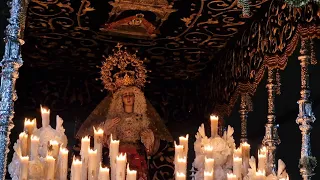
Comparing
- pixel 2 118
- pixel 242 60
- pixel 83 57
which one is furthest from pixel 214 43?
pixel 2 118

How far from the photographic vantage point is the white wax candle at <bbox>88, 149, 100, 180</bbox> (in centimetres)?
428

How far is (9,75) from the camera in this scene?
4.39 metres

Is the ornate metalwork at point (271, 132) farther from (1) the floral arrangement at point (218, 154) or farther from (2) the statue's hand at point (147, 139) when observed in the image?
(2) the statue's hand at point (147, 139)

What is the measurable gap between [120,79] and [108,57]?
1.01ft

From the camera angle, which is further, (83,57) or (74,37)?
(83,57)

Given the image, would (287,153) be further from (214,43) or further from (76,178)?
Result: (76,178)

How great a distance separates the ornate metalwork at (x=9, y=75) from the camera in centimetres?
425

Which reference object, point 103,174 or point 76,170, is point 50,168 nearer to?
point 76,170

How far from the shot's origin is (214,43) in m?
7.20

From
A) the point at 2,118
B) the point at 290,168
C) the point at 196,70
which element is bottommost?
the point at 290,168

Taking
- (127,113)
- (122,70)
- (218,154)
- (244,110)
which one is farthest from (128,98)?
(218,154)

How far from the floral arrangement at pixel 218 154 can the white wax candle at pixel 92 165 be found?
0.95m

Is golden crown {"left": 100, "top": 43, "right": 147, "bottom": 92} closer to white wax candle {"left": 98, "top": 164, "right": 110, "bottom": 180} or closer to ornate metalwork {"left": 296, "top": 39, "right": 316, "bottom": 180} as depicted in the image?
ornate metalwork {"left": 296, "top": 39, "right": 316, "bottom": 180}

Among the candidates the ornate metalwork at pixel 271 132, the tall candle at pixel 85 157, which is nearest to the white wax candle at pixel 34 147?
the tall candle at pixel 85 157
